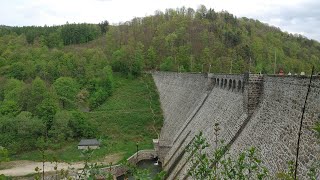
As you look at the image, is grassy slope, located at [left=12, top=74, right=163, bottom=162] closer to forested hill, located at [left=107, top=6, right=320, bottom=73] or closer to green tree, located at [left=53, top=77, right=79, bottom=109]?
green tree, located at [left=53, top=77, right=79, bottom=109]

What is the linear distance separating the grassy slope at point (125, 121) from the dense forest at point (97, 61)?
10.6 feet

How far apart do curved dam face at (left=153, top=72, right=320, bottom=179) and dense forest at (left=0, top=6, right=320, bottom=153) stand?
1152 cm

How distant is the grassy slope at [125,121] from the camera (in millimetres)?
52844

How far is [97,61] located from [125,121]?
38.5m

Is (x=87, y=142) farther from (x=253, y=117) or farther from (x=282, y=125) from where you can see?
(x=282, y=125)

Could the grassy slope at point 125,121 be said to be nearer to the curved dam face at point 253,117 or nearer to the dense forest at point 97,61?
the dense forest at point 97,61

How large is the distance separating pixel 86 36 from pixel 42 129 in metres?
109

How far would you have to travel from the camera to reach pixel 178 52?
360 feet

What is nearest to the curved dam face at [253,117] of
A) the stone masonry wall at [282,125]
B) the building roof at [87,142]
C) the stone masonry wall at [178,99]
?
the stone masonry wall at [282,125]

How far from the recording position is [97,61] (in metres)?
103

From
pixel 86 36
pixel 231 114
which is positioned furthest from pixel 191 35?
pixel 231 114

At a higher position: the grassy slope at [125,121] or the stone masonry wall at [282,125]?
the stone masonry wall at [282,125]

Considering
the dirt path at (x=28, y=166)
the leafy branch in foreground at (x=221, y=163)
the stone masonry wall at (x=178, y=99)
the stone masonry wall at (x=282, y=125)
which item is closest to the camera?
the leafy branch in foreground at (x=221, y=163)

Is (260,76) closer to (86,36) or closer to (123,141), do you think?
(123,141)
